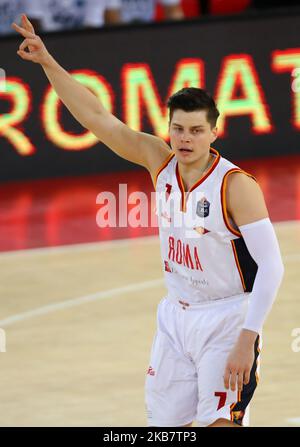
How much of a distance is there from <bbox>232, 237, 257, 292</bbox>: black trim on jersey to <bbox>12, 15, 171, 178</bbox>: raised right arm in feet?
1.97

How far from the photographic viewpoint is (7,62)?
13500 mm

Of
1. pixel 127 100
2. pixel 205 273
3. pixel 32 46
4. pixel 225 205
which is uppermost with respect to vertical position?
pixel 127 100

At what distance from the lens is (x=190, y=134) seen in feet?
17.8

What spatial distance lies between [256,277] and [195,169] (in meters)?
0.64

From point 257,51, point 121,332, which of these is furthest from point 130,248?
point 257,51

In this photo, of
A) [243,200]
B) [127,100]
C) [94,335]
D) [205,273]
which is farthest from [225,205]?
[127,100]

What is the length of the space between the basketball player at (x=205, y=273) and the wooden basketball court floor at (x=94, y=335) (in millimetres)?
1675

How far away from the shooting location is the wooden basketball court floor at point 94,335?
757cm

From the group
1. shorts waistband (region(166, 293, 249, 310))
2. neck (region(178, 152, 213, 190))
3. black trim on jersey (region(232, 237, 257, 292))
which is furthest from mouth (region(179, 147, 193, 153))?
shorts waistband (region(166, 293, 249, 310))

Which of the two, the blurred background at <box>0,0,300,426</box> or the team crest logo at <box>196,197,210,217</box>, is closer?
the team crest logo at <box>196,197,210,217</box>

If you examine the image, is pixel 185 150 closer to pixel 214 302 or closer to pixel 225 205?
pixel 225 205

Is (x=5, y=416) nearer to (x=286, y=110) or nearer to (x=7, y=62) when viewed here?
(x=7, y=62)

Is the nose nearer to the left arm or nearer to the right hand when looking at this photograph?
the left arm

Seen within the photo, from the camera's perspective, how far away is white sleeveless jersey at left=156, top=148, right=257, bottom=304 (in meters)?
5.46
